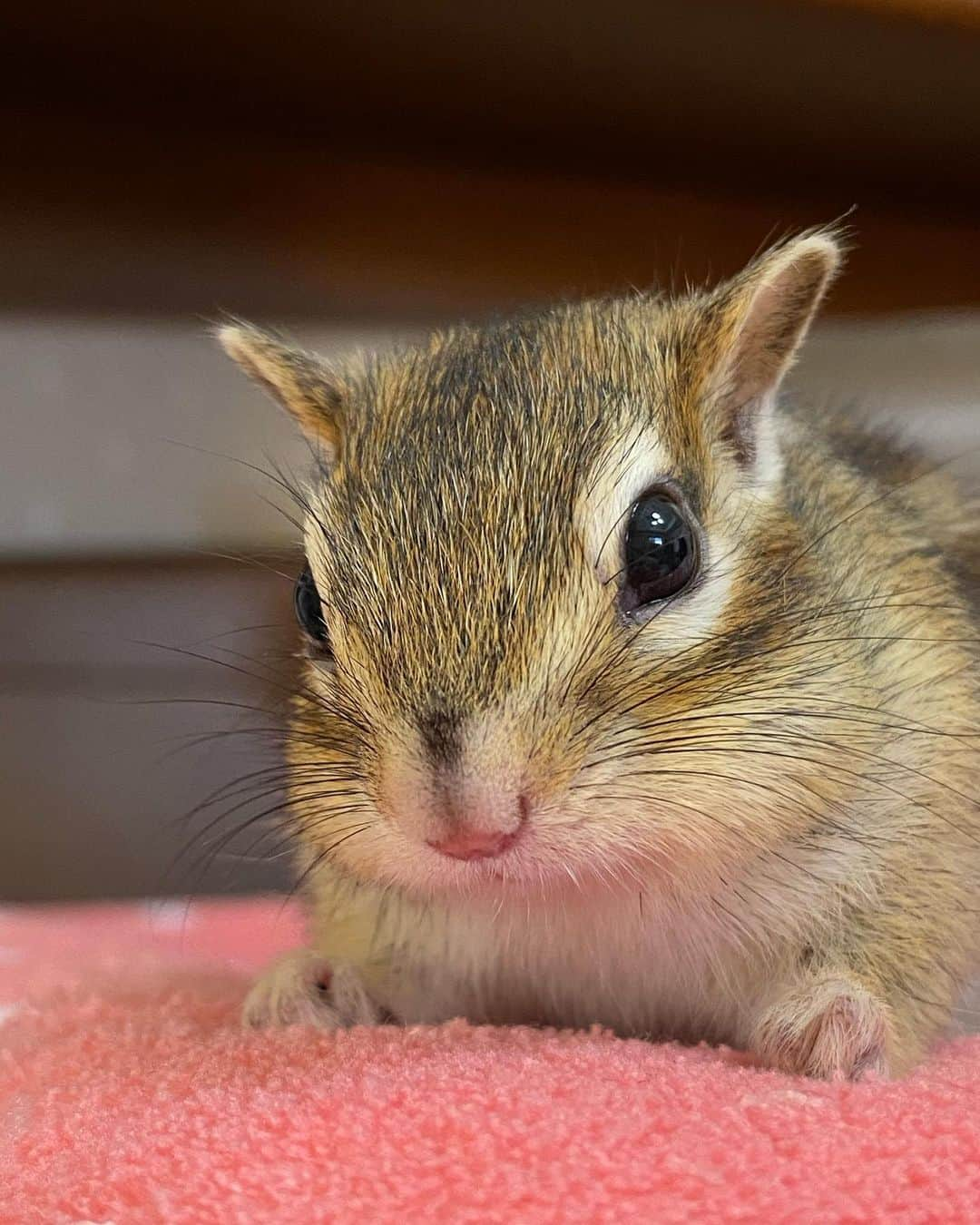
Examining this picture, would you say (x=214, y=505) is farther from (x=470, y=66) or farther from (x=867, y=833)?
(x=867, y=833)

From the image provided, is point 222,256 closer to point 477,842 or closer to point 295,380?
point 295,380

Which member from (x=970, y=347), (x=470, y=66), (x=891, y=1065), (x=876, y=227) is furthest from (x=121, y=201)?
(x=891, y=1065)

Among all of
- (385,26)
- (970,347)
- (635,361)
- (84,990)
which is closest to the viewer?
(635,361)

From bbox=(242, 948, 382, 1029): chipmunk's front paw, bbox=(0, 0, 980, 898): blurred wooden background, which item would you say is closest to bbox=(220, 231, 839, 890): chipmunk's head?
bbox=(242, 948, 382, 1029): chipmunk's front paw

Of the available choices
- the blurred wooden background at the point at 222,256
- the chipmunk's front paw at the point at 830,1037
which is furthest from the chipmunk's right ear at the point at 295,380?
the blurred wooden background at the point at 222,256

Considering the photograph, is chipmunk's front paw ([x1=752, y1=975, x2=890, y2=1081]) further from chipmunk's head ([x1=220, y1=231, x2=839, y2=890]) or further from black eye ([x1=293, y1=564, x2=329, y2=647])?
black eye ([x1=293, y1=564, x2=329, y2=647])

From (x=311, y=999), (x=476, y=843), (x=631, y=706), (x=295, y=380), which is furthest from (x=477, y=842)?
(x=295, y=380)

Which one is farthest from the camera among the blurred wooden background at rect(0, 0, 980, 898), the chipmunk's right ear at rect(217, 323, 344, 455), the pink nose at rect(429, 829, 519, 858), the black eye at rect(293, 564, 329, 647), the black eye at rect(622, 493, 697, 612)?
the blurred wooden background at rect(0, 0, 980, 898)
